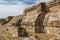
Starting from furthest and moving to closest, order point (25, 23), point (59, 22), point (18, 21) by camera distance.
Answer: point (18, 21), point (25, 23), point (59, 22)

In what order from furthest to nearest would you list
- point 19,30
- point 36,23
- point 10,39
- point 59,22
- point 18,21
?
point 18,21 → point 36,23 → point 59,22 → point 19,30 → point 10,39

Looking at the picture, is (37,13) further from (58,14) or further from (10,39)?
(10,39)

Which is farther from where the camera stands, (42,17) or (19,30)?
(42,17)

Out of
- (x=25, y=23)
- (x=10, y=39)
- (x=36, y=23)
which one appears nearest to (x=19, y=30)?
(x=10, y=39)

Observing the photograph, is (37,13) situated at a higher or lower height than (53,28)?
higher

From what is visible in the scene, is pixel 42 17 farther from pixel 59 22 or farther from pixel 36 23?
pixel 59 22

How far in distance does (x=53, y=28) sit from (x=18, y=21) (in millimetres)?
20200

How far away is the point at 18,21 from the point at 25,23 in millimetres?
8742

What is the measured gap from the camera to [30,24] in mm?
30188

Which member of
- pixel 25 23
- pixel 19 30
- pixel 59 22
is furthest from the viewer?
pixel 25 23

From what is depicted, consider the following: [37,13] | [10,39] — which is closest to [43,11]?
[37,13]

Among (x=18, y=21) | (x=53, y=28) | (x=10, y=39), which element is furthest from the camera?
(x=18, y=21)

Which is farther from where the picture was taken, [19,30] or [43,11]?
[43,11]

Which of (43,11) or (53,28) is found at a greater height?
(43,11)
